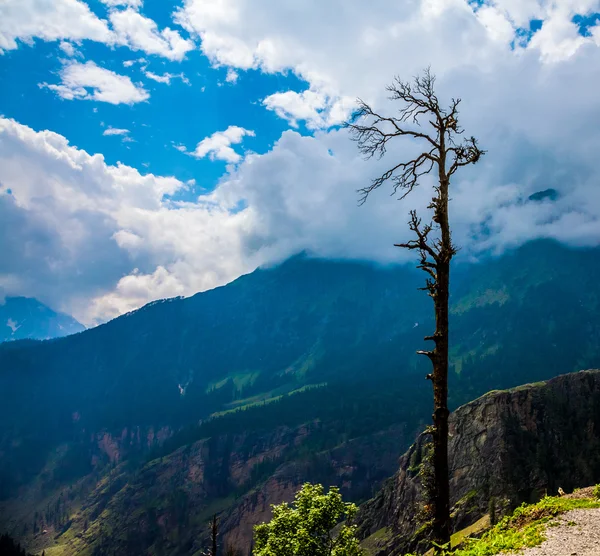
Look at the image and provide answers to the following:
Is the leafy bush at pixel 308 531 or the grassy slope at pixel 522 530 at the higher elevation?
the grassy slope at pixel 522 530

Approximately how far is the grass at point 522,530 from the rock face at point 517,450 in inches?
4698

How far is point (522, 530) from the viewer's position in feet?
63.1

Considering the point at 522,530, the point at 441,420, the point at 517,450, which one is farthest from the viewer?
the point at 517,450

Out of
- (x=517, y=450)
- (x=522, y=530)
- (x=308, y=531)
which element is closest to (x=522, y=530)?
(x=522, y=530)

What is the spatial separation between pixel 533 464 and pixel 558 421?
19.4 meters

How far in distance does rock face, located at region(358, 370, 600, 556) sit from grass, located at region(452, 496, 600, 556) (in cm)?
11932

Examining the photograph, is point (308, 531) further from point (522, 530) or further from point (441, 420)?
point (441, 420)

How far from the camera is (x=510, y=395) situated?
163750 mm

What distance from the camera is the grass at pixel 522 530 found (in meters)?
17.3

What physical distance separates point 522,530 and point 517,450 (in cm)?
14725

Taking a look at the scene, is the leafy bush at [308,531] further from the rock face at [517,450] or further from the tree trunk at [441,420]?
the rock face at [517,450]

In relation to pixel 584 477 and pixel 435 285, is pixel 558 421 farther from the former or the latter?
pixel 435 285

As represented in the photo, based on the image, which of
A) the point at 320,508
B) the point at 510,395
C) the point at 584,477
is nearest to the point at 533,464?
the point at 584,477

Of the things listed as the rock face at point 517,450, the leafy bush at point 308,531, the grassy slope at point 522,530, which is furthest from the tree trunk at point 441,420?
the rock face at point 517,450
